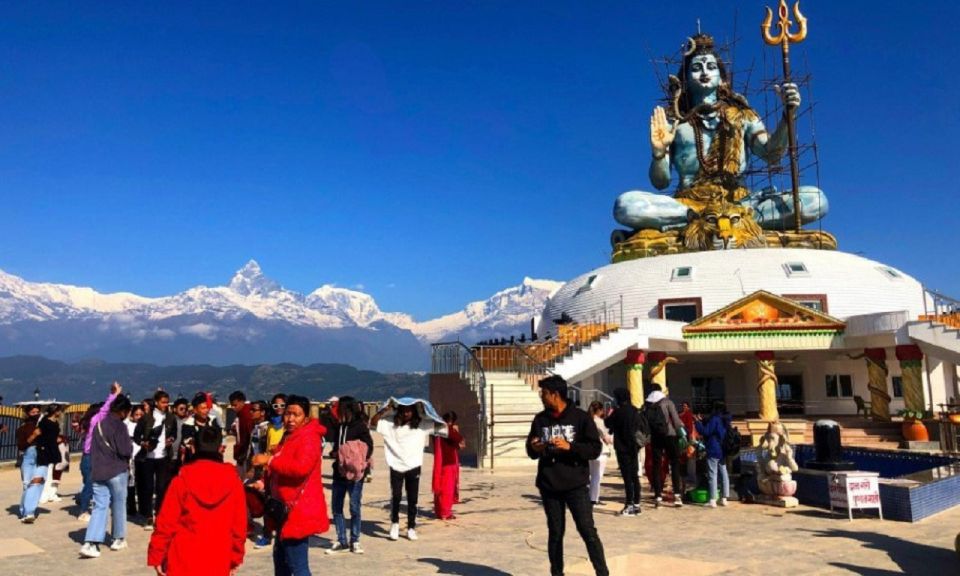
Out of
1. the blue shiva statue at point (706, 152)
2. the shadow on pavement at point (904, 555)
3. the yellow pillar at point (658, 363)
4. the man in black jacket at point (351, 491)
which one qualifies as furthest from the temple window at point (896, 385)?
the man in black jacket at point (351, 491)

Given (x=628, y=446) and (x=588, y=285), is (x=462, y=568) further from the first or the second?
(x=588, y=285)

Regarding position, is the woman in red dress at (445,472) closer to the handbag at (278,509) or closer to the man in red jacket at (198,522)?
the handbag at (278,509)

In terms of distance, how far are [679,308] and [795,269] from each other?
5.06m

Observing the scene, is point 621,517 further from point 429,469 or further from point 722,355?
point 722,355

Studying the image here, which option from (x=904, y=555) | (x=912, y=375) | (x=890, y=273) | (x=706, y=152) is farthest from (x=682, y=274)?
(x=904, y=555)

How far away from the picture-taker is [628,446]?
9.62 m

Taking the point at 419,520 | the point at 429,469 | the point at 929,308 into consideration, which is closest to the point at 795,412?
the point at 929,308

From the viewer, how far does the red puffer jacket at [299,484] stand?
5.11 meters

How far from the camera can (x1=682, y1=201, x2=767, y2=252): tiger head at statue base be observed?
110 ft

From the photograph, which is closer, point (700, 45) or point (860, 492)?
point (860, 492)

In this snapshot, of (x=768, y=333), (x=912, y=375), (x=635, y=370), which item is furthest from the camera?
(x=768, y=333)

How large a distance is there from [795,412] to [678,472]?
71.8 ft

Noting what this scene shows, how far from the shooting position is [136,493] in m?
10.2

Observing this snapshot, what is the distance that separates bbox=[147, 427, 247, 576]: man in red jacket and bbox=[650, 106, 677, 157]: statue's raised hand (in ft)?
120
